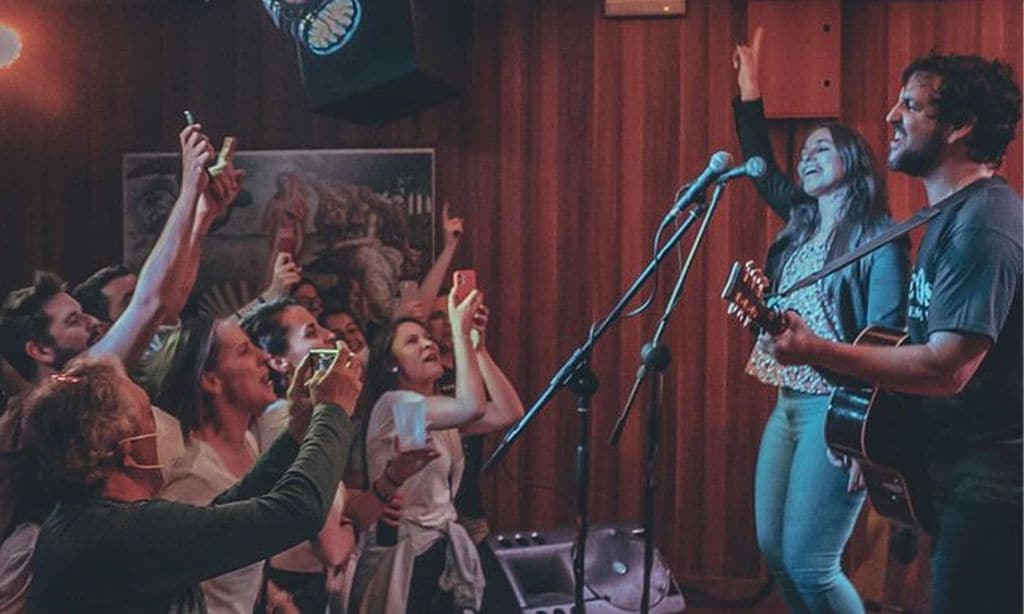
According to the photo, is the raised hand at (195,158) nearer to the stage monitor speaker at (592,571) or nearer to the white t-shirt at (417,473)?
the white t-shirt at (417,473)

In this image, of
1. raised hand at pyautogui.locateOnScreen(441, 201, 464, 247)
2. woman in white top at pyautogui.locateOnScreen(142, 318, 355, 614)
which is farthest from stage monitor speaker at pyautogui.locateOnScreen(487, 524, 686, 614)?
raised hand at pyautogui.locateOnScreen(441, 201, 464, 247)

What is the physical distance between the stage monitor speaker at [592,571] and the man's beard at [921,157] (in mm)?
1658

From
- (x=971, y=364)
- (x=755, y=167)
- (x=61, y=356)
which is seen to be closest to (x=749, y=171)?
(x=755, y=167)

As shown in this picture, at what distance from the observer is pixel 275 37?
409cm

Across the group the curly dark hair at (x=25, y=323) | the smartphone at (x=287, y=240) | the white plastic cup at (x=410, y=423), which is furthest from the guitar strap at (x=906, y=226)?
the smartphone at (x=287, y=240)

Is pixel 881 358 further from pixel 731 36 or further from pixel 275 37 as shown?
pixel 275 37

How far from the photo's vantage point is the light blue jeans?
2611mm

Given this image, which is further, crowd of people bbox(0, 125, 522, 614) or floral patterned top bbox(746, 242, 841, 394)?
floral patterned top bbox(746, 242, 841, 394)

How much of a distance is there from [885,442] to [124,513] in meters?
1.37

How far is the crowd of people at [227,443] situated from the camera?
1.72 metres

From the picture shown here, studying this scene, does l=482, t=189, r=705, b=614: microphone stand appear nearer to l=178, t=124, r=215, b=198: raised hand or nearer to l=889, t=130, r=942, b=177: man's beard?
l=889, t=130, r=942, b=177: man's beard

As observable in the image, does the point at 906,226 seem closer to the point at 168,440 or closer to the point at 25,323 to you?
the point at 168,440

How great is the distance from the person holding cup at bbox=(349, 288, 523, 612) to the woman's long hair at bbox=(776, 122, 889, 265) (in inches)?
38.1

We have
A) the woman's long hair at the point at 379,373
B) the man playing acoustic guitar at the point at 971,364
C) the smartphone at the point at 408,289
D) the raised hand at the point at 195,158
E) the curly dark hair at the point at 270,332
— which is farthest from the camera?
the smartphone at the point at 408,289
